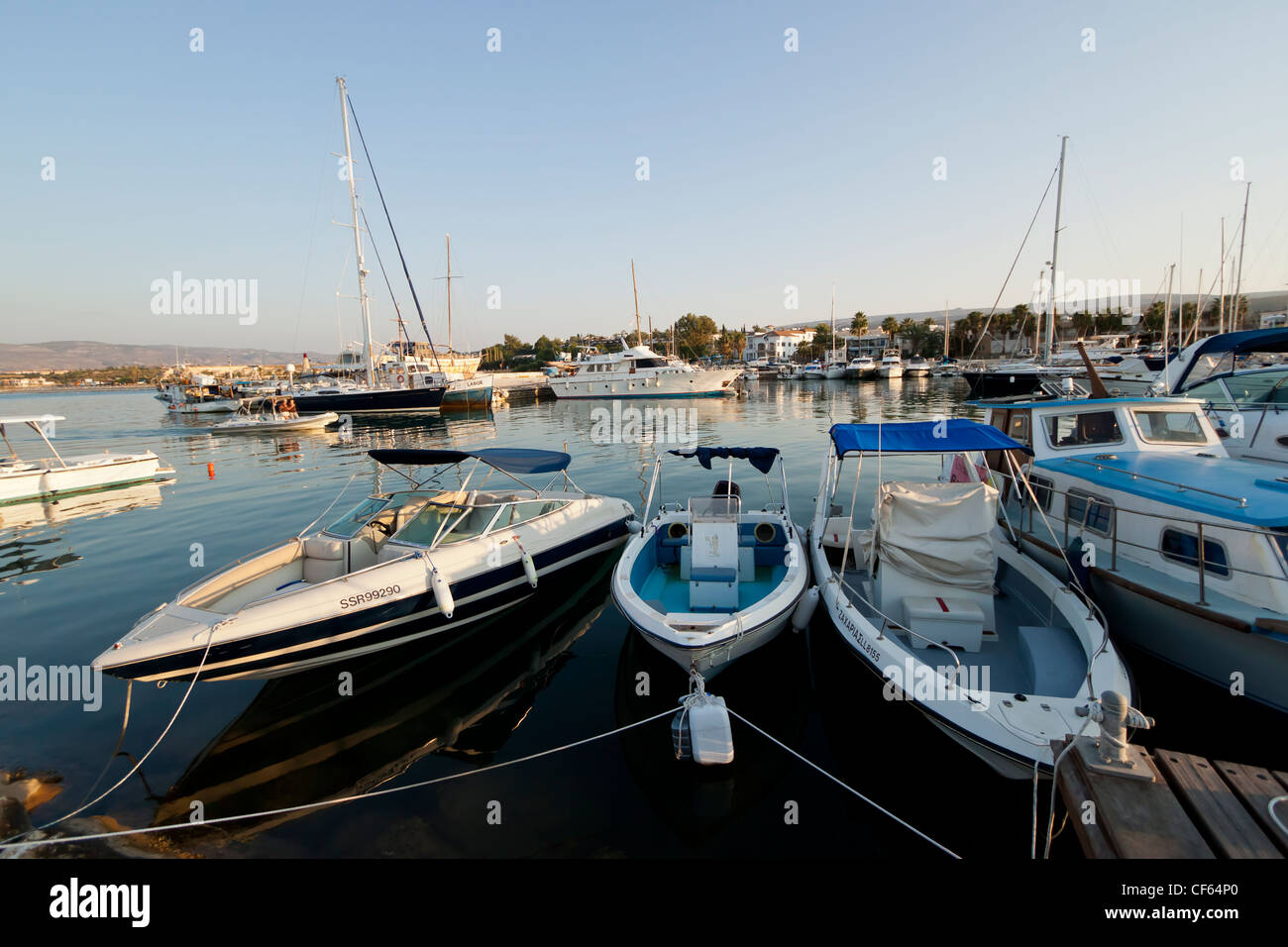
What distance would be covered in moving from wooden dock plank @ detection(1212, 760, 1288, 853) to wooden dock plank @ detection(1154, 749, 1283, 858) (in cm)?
4

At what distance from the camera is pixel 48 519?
16594mm

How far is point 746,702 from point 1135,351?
6119 centimetres

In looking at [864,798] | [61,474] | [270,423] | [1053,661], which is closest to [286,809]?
[864,798]

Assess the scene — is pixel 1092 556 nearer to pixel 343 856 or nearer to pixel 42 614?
pixel 343 856

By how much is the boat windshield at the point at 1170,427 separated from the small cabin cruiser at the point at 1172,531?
2 cm

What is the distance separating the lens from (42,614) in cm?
983

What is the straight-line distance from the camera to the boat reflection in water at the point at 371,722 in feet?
18.8

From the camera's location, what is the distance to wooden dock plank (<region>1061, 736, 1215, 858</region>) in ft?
10.5

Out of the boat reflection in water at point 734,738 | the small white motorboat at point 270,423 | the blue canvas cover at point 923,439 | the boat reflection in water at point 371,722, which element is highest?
the blue canvas cover at point 923,439

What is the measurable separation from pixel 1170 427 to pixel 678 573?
353 inches

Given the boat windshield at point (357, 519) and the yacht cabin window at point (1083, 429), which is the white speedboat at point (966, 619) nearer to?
the yacht cabin window at point (1083, 429)

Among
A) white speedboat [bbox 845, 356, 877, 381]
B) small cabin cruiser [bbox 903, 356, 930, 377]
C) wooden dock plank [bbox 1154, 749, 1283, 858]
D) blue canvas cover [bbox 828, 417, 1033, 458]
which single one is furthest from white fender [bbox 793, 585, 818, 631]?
small cabin cruiser [bbox 903, 356, 930, 377]

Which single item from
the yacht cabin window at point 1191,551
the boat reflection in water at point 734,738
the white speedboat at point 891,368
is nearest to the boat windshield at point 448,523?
the boat reflection in water at point 734,738

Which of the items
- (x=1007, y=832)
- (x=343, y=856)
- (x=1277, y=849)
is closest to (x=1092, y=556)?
(x=1007, y=832)
